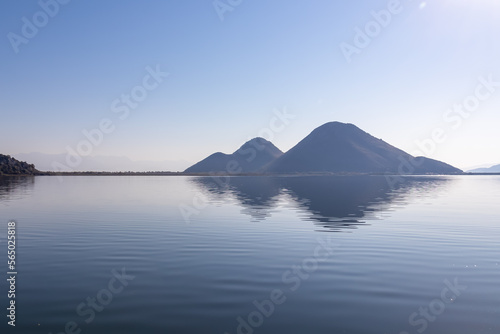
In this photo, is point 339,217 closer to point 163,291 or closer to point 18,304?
point 163,291

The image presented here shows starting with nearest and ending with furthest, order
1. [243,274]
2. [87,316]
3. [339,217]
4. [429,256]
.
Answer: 1. [87,316]
2. [243,274]
3. [429,256]
4. [339,217]

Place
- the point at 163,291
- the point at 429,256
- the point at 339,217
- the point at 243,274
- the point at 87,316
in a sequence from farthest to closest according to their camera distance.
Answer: the point at 339,217, the point at 429,256, the point at 243,274, the point at 163,291, the point at 87,316

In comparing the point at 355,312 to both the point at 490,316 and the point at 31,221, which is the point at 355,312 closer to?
the point at 490,316

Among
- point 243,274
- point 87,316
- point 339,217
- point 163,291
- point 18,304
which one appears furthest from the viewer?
point 339,217

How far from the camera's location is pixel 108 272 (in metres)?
20.5

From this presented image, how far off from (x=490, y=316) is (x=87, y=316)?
15388mm

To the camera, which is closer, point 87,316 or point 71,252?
point 87,316

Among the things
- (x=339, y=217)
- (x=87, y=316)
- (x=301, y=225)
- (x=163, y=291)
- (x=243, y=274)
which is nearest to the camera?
(x=87, y=316)

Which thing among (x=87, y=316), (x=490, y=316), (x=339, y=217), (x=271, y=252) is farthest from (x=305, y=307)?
(x=339, y=217)

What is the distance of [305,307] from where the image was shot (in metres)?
15.2

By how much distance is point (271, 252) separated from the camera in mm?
26156

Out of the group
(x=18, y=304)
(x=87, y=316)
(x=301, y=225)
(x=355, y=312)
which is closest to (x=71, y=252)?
(x=18, y=304)

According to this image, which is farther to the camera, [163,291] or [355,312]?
[163,291]

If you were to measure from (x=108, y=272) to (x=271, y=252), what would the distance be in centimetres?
1091
